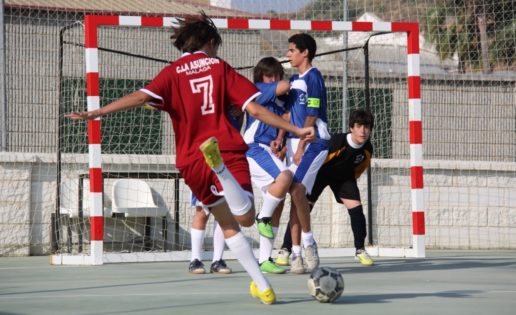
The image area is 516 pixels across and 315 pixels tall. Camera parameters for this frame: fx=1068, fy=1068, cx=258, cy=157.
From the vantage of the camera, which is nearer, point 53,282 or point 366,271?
point 53,282

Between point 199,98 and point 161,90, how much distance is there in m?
0.25

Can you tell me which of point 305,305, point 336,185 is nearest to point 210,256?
point 336,185

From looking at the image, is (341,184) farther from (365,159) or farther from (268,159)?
(268,159)

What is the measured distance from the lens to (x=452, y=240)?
14.8m

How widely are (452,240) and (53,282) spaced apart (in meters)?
7.63

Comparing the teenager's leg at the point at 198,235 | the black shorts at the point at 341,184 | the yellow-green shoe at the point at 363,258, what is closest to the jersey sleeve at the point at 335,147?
the black shorts at the point at 341,184

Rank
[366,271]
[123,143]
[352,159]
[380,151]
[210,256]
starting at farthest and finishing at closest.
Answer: [380,151] < [123,143] < [210,256] < [352,159] < [366,271]

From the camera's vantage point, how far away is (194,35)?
6.78 metres

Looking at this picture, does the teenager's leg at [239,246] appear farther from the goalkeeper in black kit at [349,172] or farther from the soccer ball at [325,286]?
the goalkeeper in black kit at [349,172]

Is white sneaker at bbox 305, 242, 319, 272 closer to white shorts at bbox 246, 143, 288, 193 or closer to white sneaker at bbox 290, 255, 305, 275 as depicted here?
white sneaker at bbox 290, 255, 305, 275

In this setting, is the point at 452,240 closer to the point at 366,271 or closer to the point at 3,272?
the point at 366,271

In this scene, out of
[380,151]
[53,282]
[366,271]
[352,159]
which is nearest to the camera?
[53,282]

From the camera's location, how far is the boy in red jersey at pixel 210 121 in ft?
21.0

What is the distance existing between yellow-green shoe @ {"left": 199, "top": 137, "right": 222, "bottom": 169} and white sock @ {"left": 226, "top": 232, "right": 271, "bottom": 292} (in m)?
0.61
